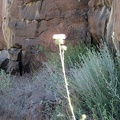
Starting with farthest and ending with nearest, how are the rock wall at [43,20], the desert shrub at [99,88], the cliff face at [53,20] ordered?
the rock wall at [43,20]
the cliff face at [53,20]
the desert shrub at [99,88]

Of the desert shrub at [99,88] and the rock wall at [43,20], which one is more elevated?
the rock wall at [43,20]

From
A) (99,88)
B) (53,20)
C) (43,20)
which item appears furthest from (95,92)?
(43,20)

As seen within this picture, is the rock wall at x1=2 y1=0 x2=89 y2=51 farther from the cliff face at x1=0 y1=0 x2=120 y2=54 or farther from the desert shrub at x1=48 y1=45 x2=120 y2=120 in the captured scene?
the desert shrub at x1=48 y1=45 x2=120 y2=120

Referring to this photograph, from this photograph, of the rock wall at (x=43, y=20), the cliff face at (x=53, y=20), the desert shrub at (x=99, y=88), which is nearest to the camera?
the desert shrub at (x=99, y=88)

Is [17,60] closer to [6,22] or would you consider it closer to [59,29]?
[6,22]

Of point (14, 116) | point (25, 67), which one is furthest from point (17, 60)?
point (14, 116)

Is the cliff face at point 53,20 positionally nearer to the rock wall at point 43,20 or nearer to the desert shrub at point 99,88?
the rock wall at point 43,20

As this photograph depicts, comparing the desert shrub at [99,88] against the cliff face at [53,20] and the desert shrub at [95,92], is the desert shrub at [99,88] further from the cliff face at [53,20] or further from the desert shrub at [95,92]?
→ the cliff face at [53,20]

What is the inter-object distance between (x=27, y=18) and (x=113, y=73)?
4777 millimetres

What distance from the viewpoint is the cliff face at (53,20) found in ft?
22.1

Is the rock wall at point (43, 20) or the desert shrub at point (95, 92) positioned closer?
the desert shrub at point (95, 92)

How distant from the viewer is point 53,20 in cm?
785

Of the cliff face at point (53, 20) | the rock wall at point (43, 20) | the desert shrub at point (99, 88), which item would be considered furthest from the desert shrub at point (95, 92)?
the rock wall at point (43, 20)

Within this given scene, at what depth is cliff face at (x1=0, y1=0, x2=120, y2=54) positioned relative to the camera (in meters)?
6.74
